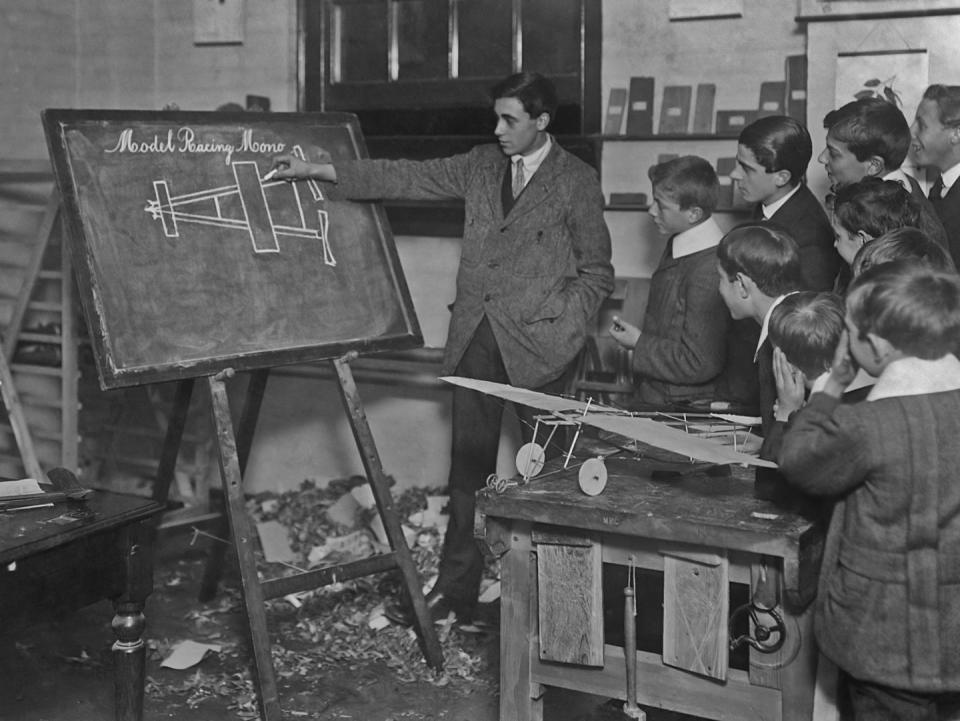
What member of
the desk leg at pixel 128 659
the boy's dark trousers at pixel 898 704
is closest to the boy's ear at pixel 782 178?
the boy's dark trousers at pixel 898 704

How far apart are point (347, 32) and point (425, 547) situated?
7.55ft

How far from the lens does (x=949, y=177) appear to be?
3541 millimetres

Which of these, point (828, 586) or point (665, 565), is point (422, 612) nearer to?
point (665, 565)

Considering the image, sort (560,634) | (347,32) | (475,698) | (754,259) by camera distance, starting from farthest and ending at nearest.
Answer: (347,32)
(475,698)
(754,259)
(560,634)

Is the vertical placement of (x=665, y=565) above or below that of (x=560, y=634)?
above

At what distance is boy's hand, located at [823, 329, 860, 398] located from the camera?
234 cm

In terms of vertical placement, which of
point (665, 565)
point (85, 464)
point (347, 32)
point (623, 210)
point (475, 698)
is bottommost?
point (475, 698)

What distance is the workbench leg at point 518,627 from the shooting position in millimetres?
2725

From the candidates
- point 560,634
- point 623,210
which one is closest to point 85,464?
point 623,210

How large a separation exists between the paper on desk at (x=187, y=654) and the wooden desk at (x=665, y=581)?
148cm

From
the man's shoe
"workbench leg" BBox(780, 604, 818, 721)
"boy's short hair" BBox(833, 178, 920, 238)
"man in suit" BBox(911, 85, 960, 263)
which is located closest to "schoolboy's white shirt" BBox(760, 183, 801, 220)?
"man in suit" BBox(911, 85, 960, 263)

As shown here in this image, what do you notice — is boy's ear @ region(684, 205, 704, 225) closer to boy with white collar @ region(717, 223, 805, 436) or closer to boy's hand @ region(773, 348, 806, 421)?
boy with white collar @ region(717, 223, 805, 436)

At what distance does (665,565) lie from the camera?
100 inches

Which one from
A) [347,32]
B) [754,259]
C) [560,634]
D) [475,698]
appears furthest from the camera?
[347,32]
